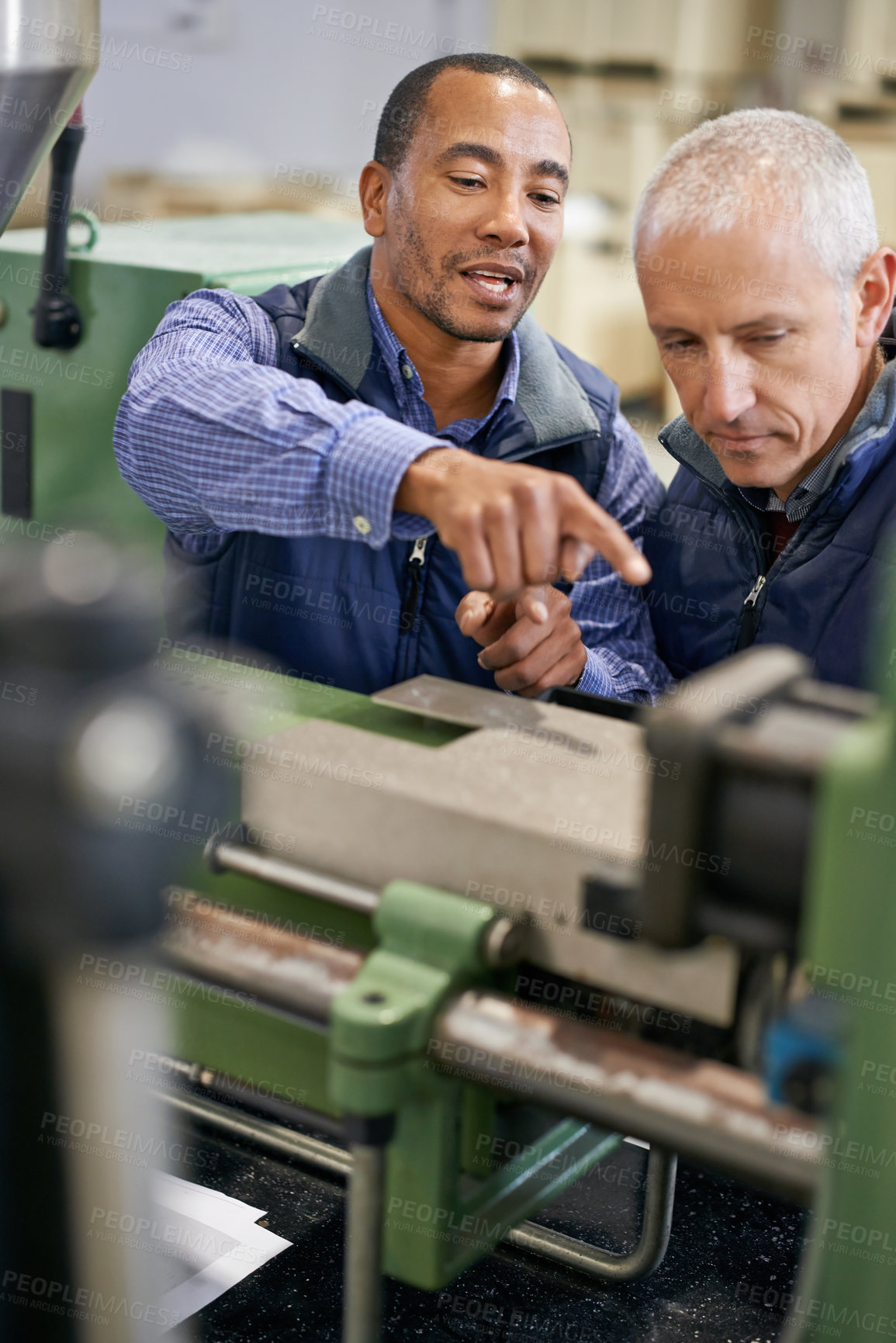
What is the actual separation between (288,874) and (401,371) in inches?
40.5

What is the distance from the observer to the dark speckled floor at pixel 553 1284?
4.24ft

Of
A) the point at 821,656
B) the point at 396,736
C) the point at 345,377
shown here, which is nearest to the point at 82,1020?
the point at 396,736

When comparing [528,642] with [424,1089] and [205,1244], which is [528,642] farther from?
[205,1244]

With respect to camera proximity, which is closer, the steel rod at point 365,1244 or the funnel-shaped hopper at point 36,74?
the steel rod at point 365,1244

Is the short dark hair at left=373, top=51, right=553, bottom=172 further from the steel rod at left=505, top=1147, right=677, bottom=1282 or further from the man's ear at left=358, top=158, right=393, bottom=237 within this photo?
the steel rod at left=505, top=1147, right=677, bottom=1282

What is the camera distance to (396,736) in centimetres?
94

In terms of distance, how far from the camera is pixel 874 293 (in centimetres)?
136

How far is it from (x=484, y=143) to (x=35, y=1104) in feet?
4.58

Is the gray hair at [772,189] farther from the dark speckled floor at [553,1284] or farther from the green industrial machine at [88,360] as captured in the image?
the dark speckled floor at [553,1284]

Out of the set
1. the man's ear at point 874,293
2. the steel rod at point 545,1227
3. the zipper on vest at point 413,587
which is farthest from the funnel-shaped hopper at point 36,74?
the steel rod at point 545,1227

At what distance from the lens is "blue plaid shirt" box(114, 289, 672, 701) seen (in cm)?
117

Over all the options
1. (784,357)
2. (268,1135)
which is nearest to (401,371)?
(784,357)

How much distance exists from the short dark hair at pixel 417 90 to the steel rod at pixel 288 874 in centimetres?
116

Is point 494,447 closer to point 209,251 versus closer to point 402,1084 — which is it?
point 209,251
